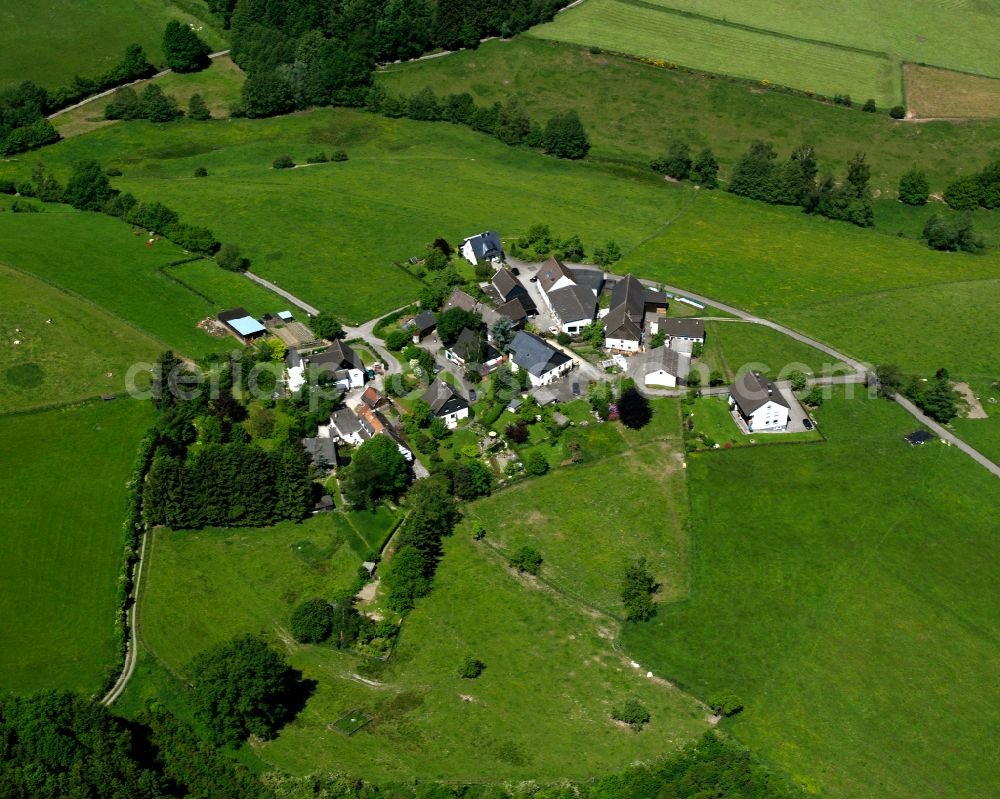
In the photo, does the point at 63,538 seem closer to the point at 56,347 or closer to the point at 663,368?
the point at 56,347

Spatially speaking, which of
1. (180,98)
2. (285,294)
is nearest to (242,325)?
(285,294)

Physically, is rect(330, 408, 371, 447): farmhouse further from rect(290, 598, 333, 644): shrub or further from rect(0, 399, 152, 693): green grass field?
rect(290, 598, 333, 644): shrub

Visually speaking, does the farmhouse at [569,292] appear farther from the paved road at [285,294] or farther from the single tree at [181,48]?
the single tree at [181,48]

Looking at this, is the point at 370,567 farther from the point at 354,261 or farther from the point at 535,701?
the point at 354,261

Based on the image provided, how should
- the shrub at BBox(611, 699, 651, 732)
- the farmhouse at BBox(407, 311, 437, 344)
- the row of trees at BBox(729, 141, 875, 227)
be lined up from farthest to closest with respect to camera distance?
the row of trees at BBox(729, 141, 875, 227)
the farmhouse at BBox(407, 311, 437, 344)
the shrub at BBox(611, 699, 651, 732)

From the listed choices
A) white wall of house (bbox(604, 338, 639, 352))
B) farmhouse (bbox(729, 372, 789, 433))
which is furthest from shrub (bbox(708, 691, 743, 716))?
white wall of house (bbox(604, 338, 639, 352))
